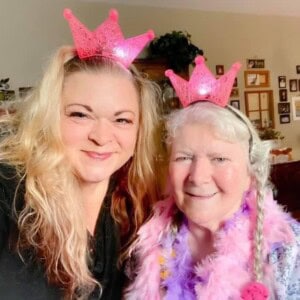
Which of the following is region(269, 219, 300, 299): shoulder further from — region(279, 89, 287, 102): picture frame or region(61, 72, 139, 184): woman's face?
region(279, 89, 287, 102): picture frame

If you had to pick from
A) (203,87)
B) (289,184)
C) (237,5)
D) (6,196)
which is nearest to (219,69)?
(237,5)

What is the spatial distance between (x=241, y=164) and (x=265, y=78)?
14.7 ft

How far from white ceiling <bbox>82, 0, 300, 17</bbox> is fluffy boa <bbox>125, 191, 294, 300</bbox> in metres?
3.59

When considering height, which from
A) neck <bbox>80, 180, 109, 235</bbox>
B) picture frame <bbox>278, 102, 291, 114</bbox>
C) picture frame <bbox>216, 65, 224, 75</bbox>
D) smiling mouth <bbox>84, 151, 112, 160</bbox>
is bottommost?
neck <bbox>80, 180, 109, 235</bbox>

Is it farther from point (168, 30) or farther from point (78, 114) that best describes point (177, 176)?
point (168, 30)

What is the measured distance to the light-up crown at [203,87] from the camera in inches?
50.1

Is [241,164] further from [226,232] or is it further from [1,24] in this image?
[1,24]

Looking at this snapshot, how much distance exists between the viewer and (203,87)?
1284 mm

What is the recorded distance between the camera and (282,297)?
107 cm

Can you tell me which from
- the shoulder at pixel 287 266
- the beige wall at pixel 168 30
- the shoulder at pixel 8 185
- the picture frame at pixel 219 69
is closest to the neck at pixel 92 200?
the shoulder at pixel 8 185

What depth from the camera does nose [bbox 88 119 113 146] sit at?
123 centimetres

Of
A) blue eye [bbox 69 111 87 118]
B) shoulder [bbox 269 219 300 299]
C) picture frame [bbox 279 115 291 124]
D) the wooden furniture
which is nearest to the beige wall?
picture frame [bbox 279 115 291 124]

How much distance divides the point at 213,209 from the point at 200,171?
0.11 metres

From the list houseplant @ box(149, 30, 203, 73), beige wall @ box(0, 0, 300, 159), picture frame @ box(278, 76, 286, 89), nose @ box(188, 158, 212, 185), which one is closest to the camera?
nose @ box(188, 158, 212, 185)
